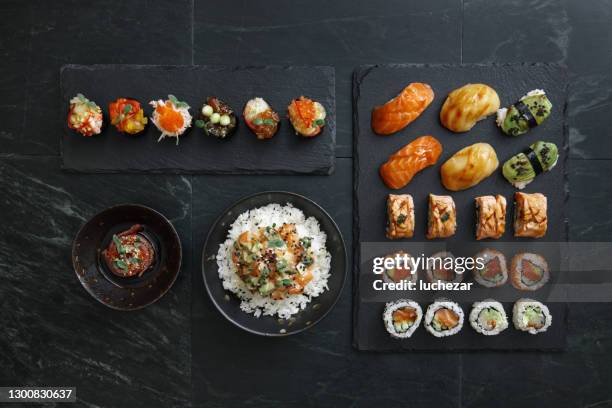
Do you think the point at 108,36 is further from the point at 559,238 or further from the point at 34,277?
the point at 559,238

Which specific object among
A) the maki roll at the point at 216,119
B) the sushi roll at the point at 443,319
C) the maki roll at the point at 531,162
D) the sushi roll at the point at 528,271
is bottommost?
the sushi roll at the point at 443,319

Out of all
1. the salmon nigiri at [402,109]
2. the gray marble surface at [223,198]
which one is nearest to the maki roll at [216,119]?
the gray marble surface at [223,198]

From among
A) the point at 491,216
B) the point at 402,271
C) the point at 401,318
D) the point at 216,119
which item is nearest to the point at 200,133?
the point at 216,119

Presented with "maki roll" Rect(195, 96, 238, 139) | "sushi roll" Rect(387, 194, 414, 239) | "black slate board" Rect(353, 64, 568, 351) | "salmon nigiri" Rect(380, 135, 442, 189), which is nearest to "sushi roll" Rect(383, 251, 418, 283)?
"black slate board" Rect(353, 64, 568, 351)

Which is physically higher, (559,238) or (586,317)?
(559,238)

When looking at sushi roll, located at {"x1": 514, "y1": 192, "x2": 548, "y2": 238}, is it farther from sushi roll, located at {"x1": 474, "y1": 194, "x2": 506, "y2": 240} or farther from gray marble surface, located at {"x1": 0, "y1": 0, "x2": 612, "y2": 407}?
gray marble surface, located at {"x1": 0, "y1": 0, "x2": 612, "y2": 407}

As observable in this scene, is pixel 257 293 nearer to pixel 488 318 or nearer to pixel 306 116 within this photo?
pixel 306 116

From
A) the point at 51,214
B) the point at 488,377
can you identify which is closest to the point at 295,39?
the point at 51,214

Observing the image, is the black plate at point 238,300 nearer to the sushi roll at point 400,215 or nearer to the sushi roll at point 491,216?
the sushi roll at point 400,215

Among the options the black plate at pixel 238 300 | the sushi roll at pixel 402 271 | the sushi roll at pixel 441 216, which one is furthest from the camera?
the sushi roll at pixel 402 271
